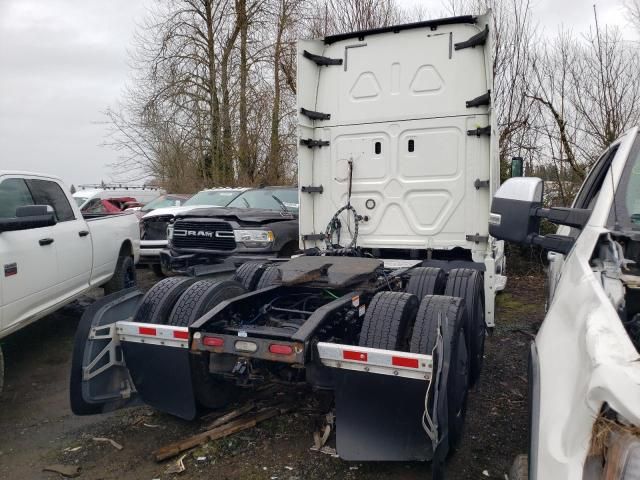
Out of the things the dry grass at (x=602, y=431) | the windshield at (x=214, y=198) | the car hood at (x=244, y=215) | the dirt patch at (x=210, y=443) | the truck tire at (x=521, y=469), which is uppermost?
the windshield at (x=214, y=198)

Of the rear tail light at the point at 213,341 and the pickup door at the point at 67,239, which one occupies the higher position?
the pickup door at the point at 67,239

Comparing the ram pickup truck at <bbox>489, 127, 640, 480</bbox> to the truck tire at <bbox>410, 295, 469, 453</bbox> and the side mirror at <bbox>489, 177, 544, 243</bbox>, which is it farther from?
the truck tire at <bbox>410, 295, 469, 453</bbox>

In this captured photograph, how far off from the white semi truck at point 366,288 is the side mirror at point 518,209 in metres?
0.64

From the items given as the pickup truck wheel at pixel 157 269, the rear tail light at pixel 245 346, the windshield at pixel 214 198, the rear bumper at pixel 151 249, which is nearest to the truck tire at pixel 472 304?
the rear tail light at pixel 245 346

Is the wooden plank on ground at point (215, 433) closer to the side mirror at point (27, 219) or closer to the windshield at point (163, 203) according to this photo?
the side mirror at point (27, 219)

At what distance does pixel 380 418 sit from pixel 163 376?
1.48 meters

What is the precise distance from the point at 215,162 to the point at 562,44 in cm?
1330

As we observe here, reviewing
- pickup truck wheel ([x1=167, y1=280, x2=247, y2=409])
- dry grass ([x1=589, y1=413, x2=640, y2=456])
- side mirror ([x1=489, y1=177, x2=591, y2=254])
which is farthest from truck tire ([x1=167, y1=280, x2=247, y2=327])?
dry grass ([x1=589, y1=413, x2=640, y2=456])

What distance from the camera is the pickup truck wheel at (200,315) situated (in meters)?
3.43

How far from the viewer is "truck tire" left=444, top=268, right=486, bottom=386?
367 cm

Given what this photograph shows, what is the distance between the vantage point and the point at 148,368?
3400 millimetres

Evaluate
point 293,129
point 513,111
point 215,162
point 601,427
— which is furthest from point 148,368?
point 215,162

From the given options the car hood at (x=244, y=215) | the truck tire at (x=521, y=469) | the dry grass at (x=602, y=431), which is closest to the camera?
the dry grass at (x=602, y=431)

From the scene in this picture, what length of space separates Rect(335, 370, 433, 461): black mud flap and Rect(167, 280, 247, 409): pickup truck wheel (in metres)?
1.01
